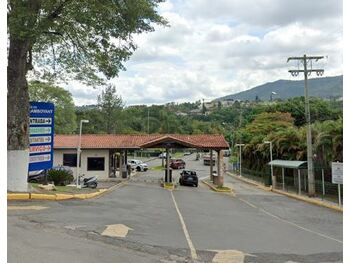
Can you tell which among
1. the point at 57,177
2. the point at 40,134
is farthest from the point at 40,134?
the point at 57,177

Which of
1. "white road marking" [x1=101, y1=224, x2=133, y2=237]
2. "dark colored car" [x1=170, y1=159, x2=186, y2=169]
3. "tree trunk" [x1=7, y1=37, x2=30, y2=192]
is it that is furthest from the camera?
"dark colored car" [x1=170, y1=159, x2=186, y2=169]

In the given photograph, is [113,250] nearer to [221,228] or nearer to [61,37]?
[221,228]

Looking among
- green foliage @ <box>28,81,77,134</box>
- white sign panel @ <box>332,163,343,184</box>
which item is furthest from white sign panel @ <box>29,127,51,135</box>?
green foliage @ <box>28,81,77,134</box>

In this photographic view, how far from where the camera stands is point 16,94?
14.8 m

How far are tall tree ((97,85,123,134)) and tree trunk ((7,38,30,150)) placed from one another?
72845mm

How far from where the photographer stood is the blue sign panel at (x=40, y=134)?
16703 millimetres

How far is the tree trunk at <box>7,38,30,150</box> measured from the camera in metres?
14.8

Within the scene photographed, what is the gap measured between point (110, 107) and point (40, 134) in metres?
71.6

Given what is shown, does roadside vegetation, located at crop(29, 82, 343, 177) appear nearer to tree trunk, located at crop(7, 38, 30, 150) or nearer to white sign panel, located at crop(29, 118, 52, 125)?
white sign panel, located at crop(29, 118, 52, 125)

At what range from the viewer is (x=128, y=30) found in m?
16.6

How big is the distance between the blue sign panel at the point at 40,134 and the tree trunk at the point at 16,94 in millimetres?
1732

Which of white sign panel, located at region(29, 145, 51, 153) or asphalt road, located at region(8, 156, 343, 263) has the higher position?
white sign panel, located at region(29, 145, 51, 153)

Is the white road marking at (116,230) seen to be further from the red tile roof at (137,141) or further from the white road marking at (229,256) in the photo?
the red tile roof at (137,141)

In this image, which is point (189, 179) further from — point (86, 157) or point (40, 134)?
point (40, 134)
